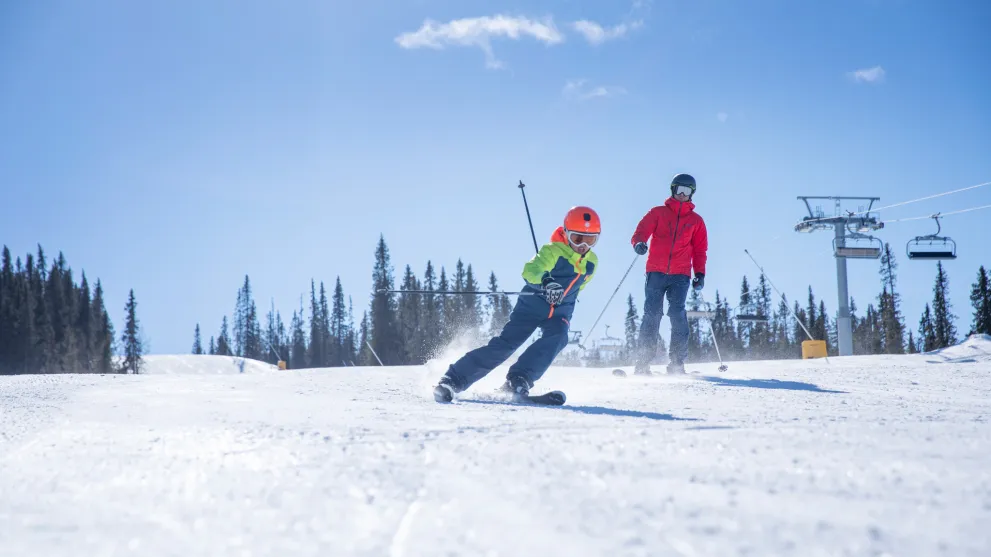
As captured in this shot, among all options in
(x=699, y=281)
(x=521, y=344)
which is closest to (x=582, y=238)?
(x=521, y=344)

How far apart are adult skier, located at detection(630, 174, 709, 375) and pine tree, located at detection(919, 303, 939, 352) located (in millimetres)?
72149

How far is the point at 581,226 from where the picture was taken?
4.73m

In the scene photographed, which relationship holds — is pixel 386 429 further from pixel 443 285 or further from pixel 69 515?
pixel 443 285

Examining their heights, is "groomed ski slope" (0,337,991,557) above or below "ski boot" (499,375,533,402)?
above

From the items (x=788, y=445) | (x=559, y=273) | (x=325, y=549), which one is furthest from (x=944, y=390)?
(x=325, y=549)

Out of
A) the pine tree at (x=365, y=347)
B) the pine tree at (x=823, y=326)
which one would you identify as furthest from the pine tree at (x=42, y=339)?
the pine tree at (x=823, y=326)

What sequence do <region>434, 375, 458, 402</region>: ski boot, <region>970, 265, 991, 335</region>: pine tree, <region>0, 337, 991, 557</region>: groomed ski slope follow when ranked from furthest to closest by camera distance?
1. <region>970, 265, 991, 335</region>: pine tree
2. <region>434, 375, 458, 402</region>: ski boot
3. <region>0, 337, 991, 557</region>: groomed ski slope

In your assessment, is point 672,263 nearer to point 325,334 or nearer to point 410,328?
point 410,328

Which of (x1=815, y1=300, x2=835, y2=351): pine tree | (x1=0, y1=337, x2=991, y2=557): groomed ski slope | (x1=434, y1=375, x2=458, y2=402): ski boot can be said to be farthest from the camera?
(x1=815, y1=300, x2=835, y2=351): pine tree

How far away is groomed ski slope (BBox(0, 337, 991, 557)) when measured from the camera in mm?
1007

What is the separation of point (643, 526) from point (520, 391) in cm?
320

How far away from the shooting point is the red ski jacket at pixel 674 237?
679 centimetres

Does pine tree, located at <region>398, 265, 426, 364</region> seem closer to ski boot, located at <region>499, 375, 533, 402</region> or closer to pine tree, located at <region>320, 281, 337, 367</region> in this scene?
pine tree, located at <region>320, 281, 337, 367</region>

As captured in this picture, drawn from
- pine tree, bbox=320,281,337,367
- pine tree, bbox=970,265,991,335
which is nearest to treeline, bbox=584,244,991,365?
pine tree, bbox=970,265,991,335
